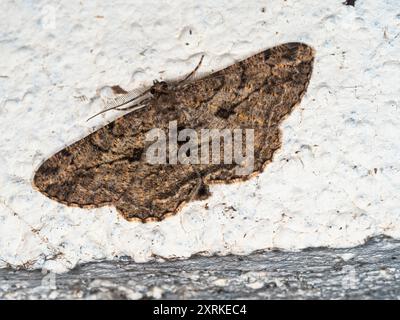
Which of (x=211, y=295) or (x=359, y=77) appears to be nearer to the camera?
(x=211, y=295)

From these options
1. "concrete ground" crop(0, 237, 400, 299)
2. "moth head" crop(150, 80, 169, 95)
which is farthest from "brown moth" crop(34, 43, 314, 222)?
"concrete ground" crop(0, 237, 400, 299)

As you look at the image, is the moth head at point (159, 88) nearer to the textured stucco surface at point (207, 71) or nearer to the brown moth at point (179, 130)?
the brown moth at point (179, 130)

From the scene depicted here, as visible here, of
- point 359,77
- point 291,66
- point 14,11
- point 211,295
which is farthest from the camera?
point 14,11

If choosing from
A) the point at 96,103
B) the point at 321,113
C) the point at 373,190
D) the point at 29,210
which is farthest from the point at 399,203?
the point at 29,210

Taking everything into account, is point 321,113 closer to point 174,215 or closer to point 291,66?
point 291,66

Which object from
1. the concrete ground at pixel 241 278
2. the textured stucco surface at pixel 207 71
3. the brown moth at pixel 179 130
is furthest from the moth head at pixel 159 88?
the concrete ground at pixel 241 278

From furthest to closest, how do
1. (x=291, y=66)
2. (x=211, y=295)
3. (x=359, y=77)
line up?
(x=359, y=77)
(x=291, y=66)
(x=211, y=295)
